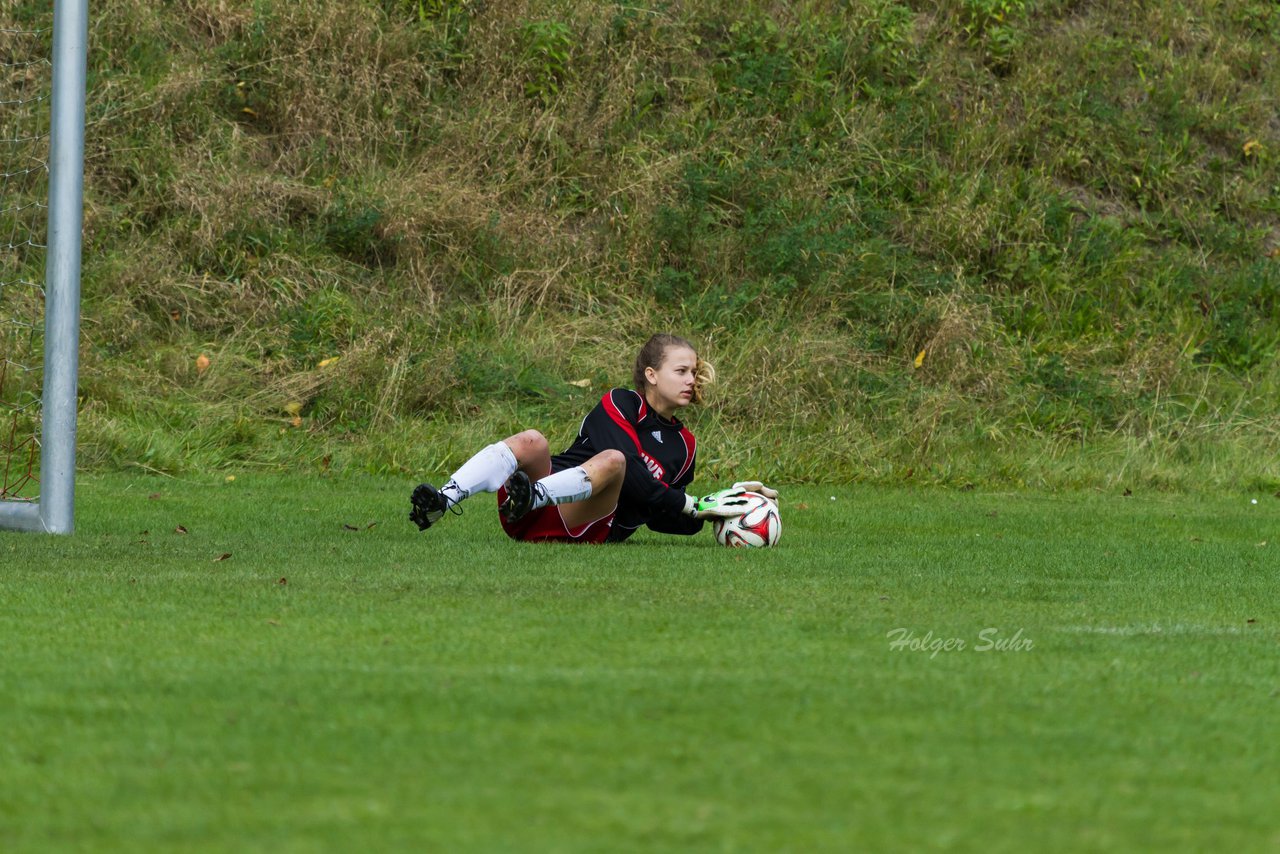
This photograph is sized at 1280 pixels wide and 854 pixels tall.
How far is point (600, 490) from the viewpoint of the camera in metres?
7.86

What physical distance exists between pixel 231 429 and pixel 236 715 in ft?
31.8

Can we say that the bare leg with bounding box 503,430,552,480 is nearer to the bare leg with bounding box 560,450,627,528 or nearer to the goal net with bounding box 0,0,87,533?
the bare leg with bounding box 560,450,627,528

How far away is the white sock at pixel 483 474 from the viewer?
757 cm

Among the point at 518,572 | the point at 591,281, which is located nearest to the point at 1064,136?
the point at 591,281

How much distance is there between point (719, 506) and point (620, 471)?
0.60 meters

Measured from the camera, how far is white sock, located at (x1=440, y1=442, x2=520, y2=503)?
7.57m

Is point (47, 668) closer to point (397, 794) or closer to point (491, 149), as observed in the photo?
point (397, 794)

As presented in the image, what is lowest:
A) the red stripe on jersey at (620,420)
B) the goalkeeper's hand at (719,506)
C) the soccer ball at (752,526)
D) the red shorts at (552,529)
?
the red shorts at (552,529)

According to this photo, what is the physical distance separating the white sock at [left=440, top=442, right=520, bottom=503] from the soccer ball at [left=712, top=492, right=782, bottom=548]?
112 centimetres

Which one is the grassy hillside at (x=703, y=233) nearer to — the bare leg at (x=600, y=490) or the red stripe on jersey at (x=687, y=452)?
the red stripe on jersey at (x=687, y=452)

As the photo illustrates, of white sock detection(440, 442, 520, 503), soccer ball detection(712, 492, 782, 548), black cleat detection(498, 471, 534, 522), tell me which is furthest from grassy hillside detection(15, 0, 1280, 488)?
black cleat detection(498, 471, 534, 522)

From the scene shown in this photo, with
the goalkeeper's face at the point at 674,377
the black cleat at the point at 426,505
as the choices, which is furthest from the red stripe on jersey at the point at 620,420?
the black cleat at the point at 426,505

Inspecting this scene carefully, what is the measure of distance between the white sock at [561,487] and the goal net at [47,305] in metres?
2.47

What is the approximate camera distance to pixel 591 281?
15.8m
